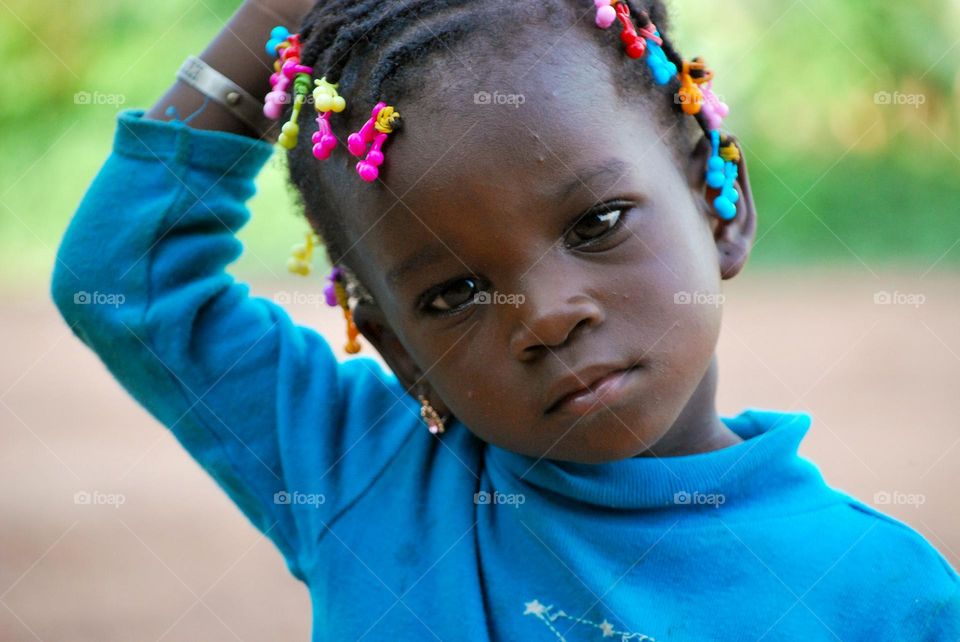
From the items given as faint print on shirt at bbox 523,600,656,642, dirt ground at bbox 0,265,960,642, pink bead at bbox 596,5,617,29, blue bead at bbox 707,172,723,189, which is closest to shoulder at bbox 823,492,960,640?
faint print on shirt at bbox 523,600,656,642

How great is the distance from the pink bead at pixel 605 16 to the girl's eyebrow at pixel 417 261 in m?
0.40

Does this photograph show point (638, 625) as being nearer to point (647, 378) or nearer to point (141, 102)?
point (647, 378)

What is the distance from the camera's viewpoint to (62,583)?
12.7 feet

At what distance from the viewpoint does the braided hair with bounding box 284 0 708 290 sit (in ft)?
4.98

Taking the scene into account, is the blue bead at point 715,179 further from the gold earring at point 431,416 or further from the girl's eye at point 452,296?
the gold earring at point 431,416

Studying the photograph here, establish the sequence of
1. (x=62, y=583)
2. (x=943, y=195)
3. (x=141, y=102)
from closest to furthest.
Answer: (x=62, y=583), (x=141, y=102), (x=943, y=195)

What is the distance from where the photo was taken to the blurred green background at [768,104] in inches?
302

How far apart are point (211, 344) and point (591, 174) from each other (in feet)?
2.37

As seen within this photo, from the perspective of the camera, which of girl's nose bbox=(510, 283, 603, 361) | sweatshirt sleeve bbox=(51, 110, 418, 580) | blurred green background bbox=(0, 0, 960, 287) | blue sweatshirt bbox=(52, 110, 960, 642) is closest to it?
girl's nose bbox=(510, 283, 603, 361)

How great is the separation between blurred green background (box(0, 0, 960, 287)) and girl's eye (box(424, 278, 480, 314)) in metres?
6.29

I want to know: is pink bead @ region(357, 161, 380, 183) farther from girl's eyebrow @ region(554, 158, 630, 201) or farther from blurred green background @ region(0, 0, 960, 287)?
blurred green background @ region(0, 0, 960, 287)

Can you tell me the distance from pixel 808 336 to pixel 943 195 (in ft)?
7.80

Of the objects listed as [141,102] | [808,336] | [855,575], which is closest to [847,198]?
[808,336]

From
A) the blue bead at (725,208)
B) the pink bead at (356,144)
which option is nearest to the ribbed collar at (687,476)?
the blue bead at (725,208)
